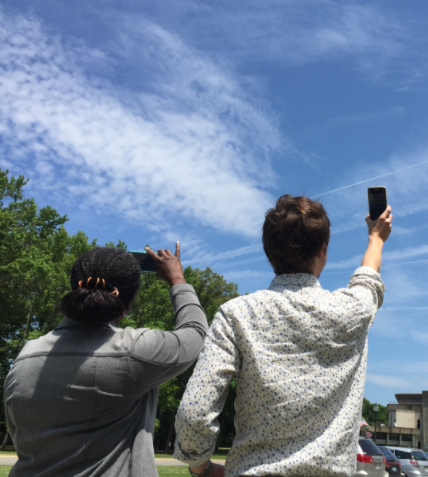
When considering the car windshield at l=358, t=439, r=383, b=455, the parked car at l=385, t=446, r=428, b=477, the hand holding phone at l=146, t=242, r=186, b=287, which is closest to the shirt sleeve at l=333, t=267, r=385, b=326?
the hand holding phone at l=146, t=242, r=186, b=287

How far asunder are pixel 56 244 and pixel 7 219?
5.70 meters

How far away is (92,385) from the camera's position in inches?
85.2

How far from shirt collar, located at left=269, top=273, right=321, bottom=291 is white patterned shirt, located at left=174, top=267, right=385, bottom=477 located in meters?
0.04

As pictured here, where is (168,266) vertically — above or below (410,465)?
above

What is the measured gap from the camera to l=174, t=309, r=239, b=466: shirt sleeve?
1872 mm

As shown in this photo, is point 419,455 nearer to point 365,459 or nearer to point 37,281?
point 365,459

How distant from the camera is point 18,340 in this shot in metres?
36.2

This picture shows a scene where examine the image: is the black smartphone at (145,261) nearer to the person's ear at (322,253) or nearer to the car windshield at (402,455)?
the person's ear at (322,253)

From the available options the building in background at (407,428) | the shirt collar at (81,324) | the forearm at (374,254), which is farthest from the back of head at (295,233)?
the building in background at (407,428)

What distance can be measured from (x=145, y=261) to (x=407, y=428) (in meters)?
103

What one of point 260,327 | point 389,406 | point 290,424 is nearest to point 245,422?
point 290,424

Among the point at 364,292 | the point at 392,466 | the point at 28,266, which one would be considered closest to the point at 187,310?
the point at 364,292

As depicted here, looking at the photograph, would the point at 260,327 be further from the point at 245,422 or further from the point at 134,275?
the point at 134,275

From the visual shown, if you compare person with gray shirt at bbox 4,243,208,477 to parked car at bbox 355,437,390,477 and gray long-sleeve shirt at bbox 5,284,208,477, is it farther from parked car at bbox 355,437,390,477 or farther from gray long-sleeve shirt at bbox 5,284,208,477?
parked car at bbox 355,437,390,477
